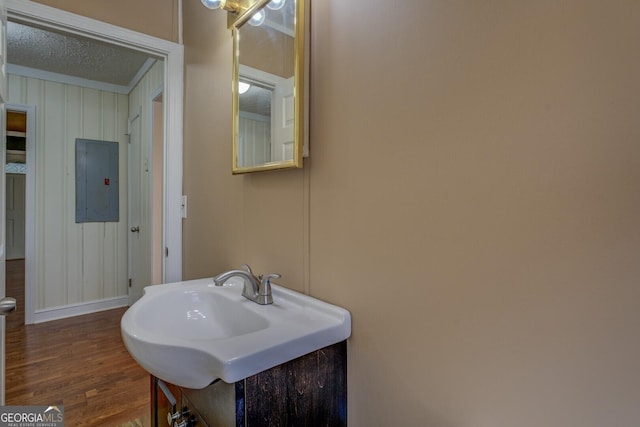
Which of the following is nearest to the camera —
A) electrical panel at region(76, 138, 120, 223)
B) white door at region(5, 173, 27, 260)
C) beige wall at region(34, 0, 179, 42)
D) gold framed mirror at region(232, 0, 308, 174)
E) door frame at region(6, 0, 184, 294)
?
gold framed mirror at region(232, 0, 308, 174)

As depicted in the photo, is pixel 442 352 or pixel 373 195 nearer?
pixel 442 352

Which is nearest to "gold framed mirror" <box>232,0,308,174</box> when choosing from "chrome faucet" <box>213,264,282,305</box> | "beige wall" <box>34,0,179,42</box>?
"chrome faucet" <box>213,264,282,305</box>

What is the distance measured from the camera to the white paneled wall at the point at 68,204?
9.87ft

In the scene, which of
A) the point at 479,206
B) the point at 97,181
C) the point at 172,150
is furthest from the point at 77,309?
the point at 479,206

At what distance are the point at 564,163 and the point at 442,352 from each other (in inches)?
16.7

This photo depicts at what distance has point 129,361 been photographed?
2.31m

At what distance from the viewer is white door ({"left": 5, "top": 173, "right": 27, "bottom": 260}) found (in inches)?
238

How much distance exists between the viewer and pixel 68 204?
3160 millimetres

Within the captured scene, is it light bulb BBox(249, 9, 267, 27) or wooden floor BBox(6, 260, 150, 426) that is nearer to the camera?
light bulb BBox(249, 9, 267, 27)

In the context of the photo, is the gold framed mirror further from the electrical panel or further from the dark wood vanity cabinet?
the electrical panel

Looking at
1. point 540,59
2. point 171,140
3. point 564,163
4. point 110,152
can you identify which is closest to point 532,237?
point 564,163

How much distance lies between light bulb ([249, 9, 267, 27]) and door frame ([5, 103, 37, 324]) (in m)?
2.86

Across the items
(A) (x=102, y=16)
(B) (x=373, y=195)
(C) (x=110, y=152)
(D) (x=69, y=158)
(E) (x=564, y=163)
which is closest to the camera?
(E) (x=564, y=163)

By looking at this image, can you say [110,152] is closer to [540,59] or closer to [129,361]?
[129,361]
